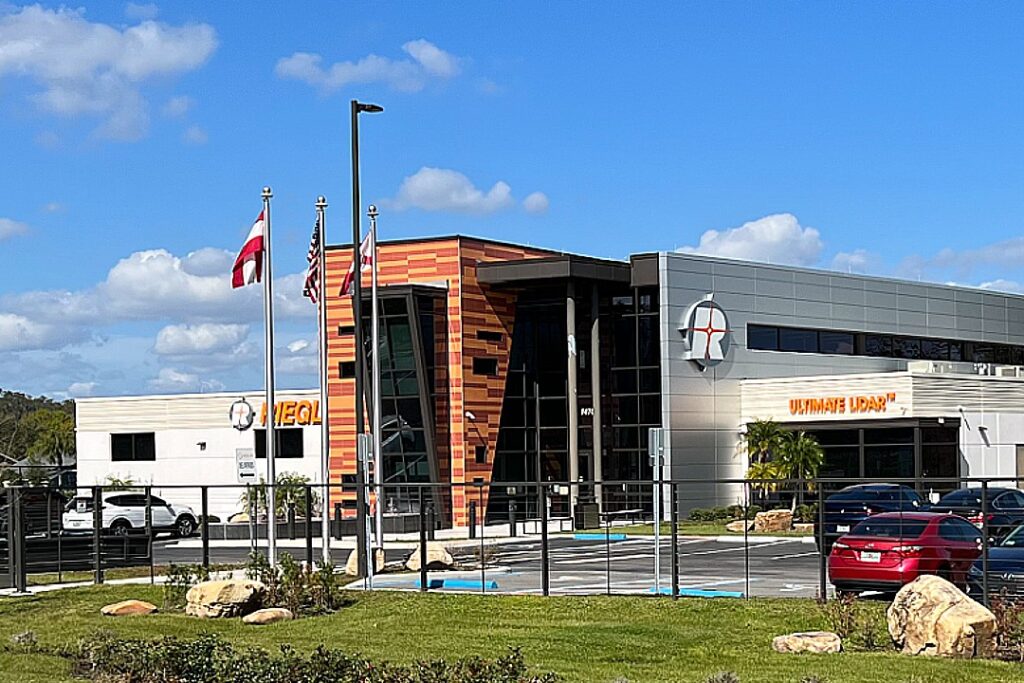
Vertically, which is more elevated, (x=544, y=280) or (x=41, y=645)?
(x=544, y=280)

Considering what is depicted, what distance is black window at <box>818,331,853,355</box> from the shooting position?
5706 centimetres

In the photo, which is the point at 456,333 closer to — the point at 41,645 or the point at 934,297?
the point at 934,297

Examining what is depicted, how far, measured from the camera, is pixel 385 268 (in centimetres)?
5212

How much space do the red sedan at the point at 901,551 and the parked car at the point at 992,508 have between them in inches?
17.9

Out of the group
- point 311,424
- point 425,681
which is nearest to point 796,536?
point 425,681

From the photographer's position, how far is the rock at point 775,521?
3696cm

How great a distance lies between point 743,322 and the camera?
53375mm

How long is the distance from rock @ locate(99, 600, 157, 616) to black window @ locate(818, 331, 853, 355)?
126 ft

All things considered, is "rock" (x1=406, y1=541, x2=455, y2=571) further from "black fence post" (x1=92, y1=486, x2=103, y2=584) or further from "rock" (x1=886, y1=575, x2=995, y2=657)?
"rock" (x1=886, y1=575, x2=995, y2=657)

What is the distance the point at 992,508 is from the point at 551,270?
91.3ft

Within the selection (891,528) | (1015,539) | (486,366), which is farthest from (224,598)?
(486,366)

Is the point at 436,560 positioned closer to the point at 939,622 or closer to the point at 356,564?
the point at 356,564

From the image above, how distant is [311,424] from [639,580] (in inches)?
1157

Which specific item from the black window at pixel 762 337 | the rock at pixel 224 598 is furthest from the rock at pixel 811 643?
the black window at pixel 762 337
